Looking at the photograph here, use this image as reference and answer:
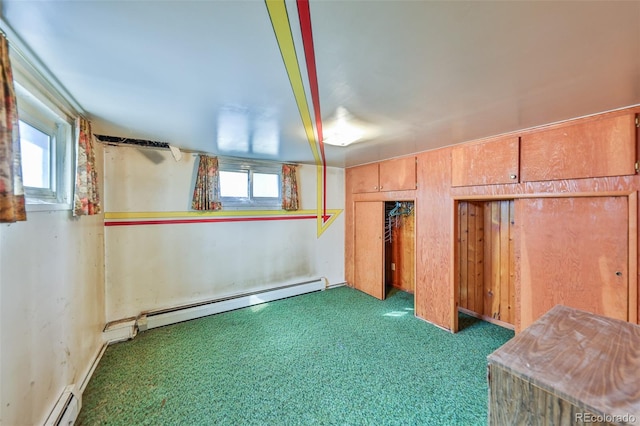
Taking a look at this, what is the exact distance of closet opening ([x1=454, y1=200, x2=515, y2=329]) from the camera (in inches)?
112

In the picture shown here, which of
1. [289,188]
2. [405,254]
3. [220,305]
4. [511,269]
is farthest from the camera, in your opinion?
[405,254]

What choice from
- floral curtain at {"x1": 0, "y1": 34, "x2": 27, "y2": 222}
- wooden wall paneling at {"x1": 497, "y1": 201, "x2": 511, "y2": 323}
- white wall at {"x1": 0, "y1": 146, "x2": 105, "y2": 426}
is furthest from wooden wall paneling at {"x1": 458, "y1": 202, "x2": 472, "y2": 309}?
white wall at {"x1": 0, "y1": 146, "x2": 105, "y2": 426}

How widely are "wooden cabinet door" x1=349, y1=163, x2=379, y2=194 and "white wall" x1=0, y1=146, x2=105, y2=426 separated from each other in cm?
336

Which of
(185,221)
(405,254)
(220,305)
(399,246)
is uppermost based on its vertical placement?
(185,221)

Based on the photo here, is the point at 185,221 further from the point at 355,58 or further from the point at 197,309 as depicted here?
the point at 355,58

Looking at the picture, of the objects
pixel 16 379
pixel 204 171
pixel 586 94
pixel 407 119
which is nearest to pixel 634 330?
pixel 586 94

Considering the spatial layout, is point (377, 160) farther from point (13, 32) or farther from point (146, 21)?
point (13, 32)

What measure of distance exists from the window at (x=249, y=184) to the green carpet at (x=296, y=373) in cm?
157

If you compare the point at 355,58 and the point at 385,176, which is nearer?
the point at 355,58

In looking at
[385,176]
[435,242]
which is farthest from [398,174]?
[435,242]

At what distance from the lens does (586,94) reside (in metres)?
1.48

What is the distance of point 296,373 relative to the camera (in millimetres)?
2051

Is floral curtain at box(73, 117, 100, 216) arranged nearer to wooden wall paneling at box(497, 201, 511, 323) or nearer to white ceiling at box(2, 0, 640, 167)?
white ceiling at box(2, 0, 640, 167)

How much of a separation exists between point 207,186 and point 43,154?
162 centimetres
